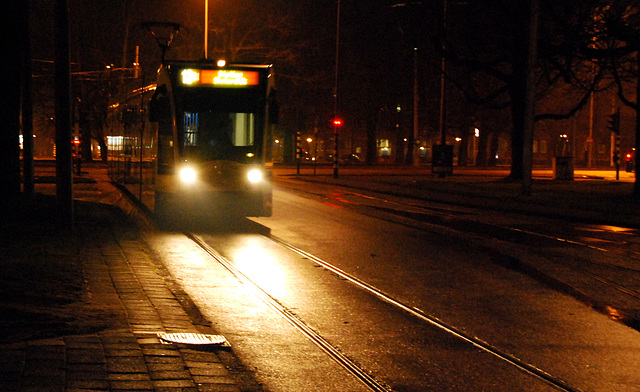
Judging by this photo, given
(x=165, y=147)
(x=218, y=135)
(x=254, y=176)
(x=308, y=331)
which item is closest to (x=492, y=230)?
(x=254, y=176)

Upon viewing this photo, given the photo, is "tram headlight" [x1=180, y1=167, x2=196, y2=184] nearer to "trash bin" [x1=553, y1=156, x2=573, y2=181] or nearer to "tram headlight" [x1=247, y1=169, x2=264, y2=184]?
"tram headlight" [x1=247, y1=169, x2=264, y2=184]

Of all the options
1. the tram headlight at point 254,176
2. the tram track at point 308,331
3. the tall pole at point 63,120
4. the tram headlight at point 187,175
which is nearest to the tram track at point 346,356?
the tram track at point 308,331

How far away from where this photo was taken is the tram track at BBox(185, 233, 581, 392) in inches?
220

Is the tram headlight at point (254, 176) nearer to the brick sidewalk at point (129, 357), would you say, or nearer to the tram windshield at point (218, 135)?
the tram windshield at point (218, 135)

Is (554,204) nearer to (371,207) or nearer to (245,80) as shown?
(371,207)

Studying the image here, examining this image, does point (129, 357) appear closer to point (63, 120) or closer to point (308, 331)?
Answer: point (308, 331)

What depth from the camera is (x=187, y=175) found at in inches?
607

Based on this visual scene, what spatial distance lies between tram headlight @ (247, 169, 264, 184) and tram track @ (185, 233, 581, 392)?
175 inches

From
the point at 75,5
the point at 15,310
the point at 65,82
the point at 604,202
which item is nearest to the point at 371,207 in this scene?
the point at 604,202

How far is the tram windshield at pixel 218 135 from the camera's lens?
15.5 metres

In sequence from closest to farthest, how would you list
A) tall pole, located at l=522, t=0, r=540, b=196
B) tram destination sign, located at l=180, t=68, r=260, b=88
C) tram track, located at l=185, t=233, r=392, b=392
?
1. tram track, located at l=185, t=233, r=392, b=392
2. tram destination sign, located at l=180, t=68, r=260, b=88
3. tall pole, located at l=522, t=0, r=540, b=196

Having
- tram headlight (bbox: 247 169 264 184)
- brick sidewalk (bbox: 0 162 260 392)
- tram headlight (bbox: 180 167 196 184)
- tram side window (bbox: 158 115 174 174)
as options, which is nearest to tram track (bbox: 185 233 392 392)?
brick sidewalk (bbox: 0 162 260 392)

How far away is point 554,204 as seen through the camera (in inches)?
932

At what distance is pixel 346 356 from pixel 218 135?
10.1m
